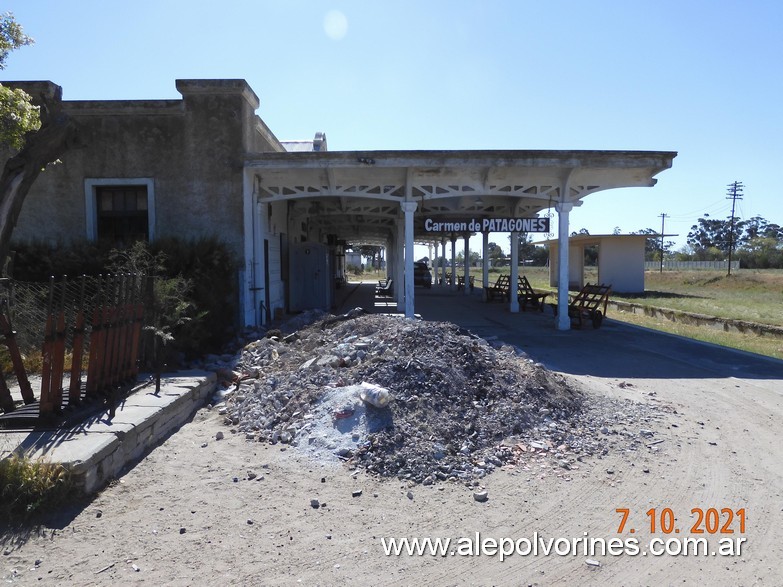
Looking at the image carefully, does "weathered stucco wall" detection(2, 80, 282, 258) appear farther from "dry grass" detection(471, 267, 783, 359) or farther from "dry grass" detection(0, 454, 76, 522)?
"dry grass" detection(471, 267, 783, 359)

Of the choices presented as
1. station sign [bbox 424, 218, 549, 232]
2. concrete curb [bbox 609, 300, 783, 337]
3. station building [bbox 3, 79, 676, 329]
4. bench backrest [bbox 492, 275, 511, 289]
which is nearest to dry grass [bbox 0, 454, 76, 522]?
station building [bbox 3, 79, 676, 329]

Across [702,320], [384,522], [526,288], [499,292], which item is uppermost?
[526,288]

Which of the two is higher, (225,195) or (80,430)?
(225,195)

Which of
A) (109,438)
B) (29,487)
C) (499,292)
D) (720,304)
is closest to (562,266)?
(499,292)

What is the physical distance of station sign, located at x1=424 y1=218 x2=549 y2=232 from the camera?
13938 mm

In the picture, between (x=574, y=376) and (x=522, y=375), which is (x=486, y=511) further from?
(x=574, y=376)

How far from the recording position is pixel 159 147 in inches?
479

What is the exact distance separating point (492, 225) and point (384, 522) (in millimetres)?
11382

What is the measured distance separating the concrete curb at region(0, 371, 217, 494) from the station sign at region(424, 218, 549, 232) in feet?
27.9

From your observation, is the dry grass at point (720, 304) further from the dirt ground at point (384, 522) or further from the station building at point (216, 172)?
the dirt ground at point (384, 522)

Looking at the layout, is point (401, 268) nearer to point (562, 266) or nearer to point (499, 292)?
point (499, 292)

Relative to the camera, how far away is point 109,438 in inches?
190

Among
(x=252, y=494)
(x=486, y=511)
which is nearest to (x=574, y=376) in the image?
(x=486, y=511)

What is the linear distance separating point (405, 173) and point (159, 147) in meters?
5.41
